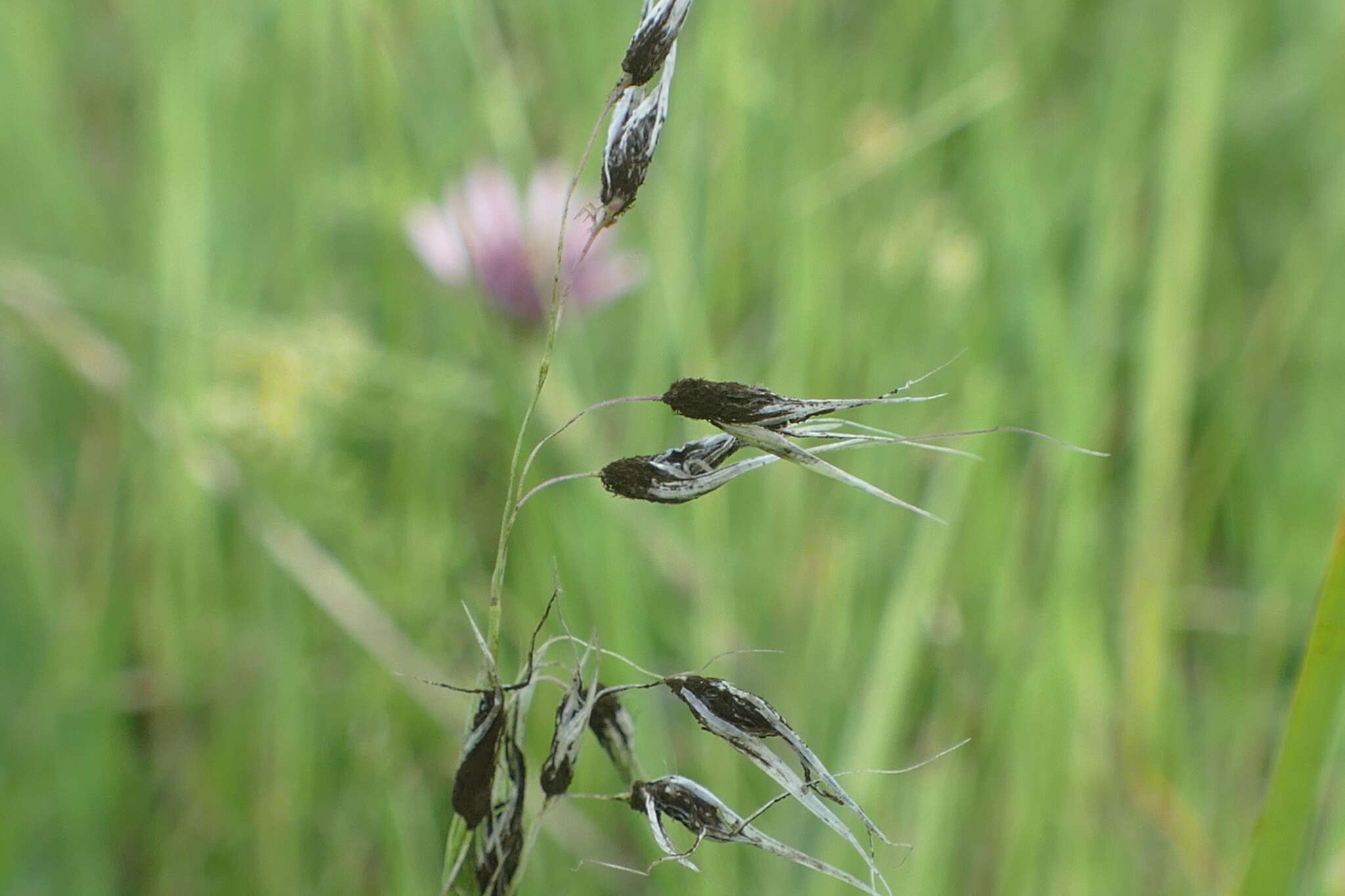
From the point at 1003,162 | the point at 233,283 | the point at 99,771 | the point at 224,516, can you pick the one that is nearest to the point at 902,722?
the point at 1003,162

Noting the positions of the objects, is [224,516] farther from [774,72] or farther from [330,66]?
[774,72]


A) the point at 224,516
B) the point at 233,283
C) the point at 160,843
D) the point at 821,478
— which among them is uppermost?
the point at 233,283

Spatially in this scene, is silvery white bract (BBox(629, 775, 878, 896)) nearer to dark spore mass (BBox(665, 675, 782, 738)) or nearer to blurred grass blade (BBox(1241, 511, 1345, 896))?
dark spore mass (BBox(665, 675, 782, 738))

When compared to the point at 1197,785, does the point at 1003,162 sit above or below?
above

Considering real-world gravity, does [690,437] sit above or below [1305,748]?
above

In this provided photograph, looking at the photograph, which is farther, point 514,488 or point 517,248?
point 517,248

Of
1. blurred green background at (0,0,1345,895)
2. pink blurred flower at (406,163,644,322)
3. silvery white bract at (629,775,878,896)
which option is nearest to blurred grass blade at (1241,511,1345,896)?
silvery white bract at (629,775,878,896)

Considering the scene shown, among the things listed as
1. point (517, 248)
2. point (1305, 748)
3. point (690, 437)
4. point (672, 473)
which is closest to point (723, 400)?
point (672, 473)

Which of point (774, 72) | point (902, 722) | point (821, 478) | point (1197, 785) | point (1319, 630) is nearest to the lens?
point (1319, 630)

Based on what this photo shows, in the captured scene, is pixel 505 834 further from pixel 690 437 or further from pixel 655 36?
pixel 690 437
